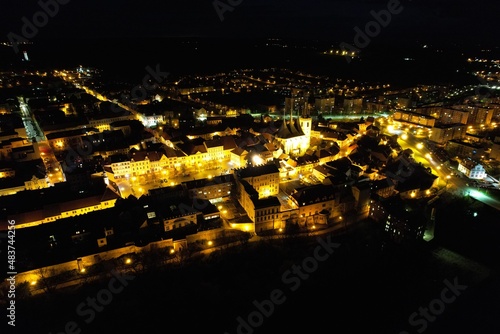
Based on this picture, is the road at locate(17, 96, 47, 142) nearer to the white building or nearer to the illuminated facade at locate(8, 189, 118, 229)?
the illuminated facade at locate(8, 189, 118, 229)

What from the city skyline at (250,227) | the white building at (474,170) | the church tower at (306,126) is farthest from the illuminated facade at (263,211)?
the white building at (474,170)

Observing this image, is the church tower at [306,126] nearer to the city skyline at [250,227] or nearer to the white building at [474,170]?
the city skyline at [250,227]

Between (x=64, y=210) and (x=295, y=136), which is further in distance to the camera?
(x=295, y=136)

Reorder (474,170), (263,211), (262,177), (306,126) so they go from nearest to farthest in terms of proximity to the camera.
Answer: (263,211), (262,177), (474,170), (306,126)

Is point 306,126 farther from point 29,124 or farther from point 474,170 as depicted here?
point 29,124

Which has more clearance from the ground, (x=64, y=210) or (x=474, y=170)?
(x=474, y=170)

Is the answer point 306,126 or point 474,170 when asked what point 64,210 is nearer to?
point 306,126

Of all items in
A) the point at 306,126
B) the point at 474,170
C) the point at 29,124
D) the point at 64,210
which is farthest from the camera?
the point at 29,124

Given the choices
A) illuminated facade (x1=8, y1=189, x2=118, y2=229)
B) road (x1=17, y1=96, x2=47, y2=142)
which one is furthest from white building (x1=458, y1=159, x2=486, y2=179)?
road (x1=17, y1=96, x2=47, y2=142)

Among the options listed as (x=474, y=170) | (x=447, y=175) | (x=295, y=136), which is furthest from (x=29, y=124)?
(x=474, y=170)

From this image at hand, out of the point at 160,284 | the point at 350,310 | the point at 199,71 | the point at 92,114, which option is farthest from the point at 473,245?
the point at 199,71

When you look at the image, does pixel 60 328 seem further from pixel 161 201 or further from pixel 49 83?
pixel 49 83
